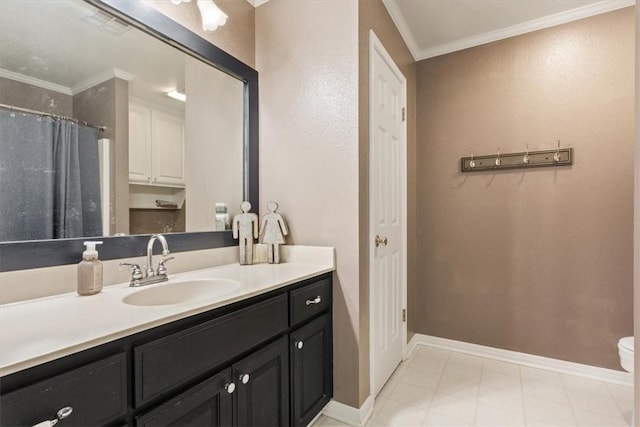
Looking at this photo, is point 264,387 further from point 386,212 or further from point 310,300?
point 386,212

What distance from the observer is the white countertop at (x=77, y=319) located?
63 cm

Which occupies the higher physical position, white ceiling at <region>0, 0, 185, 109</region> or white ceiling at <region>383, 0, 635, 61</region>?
white ceiling at <region>383, 0, 635, 61</region>

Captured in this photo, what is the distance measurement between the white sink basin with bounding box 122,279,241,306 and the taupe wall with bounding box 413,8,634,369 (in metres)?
1.85

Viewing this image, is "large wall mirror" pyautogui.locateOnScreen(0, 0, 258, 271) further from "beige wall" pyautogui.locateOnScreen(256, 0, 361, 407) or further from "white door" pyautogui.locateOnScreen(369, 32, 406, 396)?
"white door" pyautogui.locateOnScreen(369, 32, 406, 396)

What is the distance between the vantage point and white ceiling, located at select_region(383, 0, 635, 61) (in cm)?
202

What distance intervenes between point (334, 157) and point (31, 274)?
52.4 inches

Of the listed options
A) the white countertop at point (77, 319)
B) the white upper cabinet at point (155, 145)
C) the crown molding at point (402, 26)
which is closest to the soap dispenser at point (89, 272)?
the white countertop at point (77, 319)

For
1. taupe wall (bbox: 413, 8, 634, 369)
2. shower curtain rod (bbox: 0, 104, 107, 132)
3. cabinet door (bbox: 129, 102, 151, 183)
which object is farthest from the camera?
taupe wall (bbox: 413, 8, 634, 369)

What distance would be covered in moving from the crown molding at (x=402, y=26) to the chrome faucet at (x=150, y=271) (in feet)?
6.38

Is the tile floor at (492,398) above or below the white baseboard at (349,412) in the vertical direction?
below

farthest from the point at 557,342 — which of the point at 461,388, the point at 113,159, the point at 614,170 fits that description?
the point at 113,159

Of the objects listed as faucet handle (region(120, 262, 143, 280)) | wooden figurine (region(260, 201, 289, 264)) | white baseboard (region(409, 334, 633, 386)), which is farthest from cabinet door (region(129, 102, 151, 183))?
white baseboard (region(409, 334, 633, 386))

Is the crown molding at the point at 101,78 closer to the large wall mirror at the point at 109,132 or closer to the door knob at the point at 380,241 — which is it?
the large wall mirror at the point at 109,132

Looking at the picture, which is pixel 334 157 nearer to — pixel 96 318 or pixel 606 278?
pixel 96 318
